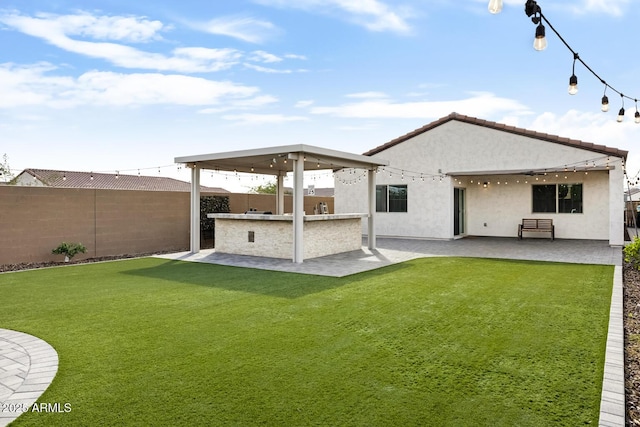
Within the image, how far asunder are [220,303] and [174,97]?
29.1 feet

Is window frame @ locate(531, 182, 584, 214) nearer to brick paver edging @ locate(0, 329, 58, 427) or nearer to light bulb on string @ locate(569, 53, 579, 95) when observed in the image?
light bulb on string @ locate(569, 53, 579, 95)

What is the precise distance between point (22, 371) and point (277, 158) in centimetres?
798

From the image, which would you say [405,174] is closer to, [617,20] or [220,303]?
[617,20]

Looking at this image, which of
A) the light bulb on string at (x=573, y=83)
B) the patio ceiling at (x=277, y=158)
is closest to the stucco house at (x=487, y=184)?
the patio ceiling at (x=277, y=158)

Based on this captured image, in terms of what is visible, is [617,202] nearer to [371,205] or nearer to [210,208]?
[371,205]

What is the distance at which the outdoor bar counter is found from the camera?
10.5m

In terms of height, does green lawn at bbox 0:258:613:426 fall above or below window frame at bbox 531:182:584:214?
below

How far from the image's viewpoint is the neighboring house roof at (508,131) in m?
12.5

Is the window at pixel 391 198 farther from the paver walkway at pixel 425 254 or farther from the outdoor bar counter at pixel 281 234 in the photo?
the outdoor bar counter at pixel 281 234

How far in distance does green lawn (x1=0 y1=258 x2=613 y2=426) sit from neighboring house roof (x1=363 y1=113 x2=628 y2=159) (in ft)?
23.0

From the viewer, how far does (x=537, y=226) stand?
15.3 metres

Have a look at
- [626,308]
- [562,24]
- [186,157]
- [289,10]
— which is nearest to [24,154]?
[186,157]

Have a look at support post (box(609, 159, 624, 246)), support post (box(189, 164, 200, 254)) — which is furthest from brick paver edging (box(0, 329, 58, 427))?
support post (box(609, 159, 624, 246))

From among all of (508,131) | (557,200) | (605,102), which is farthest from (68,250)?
(557,200)
